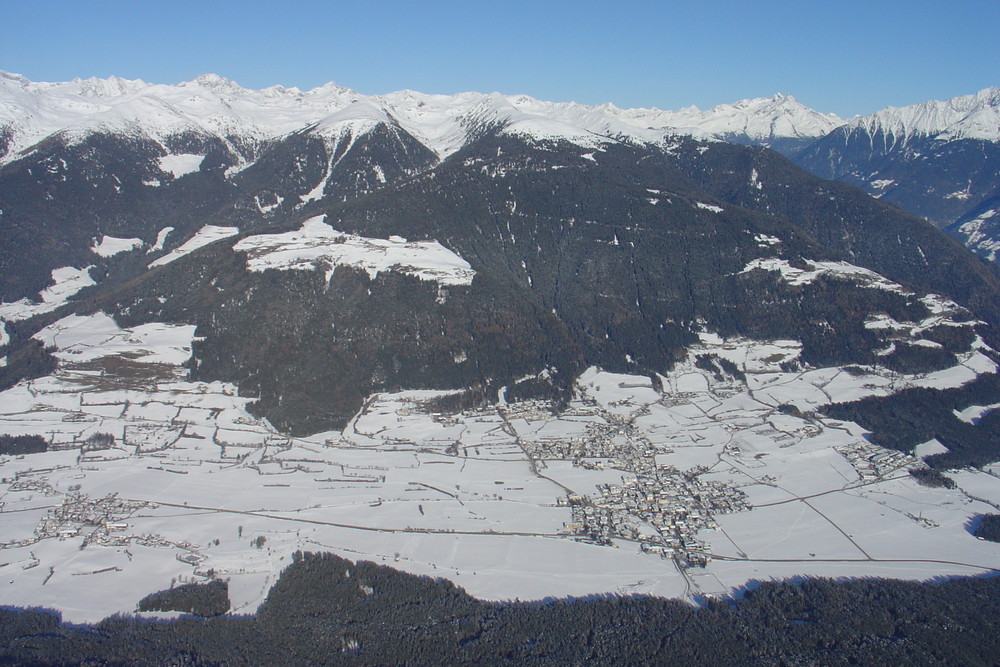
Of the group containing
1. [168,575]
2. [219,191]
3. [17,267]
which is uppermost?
[219,191]

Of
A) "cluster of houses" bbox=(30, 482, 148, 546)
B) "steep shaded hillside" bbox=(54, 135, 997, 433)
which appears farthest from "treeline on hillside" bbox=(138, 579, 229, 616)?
"steep shaded hillside" bbox=(54, 135, 997, 433)

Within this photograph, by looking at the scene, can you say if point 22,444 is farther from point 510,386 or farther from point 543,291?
point 543,291

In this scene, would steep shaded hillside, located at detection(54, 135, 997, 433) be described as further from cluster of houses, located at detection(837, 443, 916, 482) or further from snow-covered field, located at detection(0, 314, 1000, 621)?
cluster of houses, located at detection(837, 443, 916, 482)

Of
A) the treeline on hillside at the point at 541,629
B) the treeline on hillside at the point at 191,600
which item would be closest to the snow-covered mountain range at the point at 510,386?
the treeline on hillside at the point at 191,600

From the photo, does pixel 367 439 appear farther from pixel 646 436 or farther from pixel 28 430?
pixel 28 430

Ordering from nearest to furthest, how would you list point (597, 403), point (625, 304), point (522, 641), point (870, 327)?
point (522, 641) → point (597, 403) → point (870, 327) → point (625, 304)

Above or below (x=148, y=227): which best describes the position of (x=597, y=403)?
below

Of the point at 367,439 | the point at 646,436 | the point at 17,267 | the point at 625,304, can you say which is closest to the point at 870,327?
the point at 625,304
